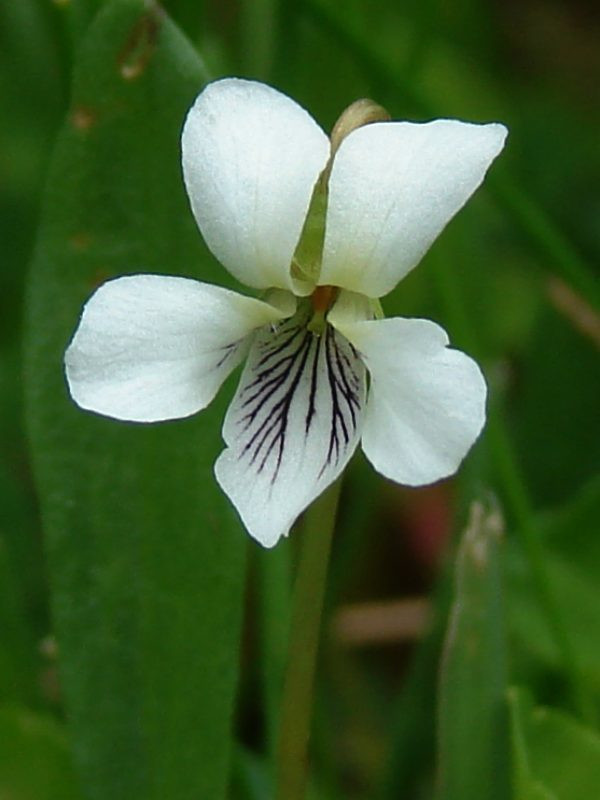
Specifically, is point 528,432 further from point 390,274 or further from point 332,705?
point 390,274

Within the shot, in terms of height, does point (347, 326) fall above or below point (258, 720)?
above

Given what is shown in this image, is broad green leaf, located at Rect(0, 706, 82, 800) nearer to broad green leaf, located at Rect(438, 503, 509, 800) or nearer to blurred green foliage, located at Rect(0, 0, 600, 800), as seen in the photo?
blurred green foliage, located at Rect(0, 0, 600, 800)

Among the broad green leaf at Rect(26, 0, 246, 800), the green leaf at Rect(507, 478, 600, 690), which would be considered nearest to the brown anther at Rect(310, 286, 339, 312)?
the broad green leaf at Rect(26, 0, 246, 800)

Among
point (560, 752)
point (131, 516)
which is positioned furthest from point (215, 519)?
point (560, 752)

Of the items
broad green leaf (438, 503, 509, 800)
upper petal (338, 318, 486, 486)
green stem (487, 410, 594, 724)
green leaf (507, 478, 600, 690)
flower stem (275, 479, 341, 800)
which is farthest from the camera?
green leaf (507, 478, 600, 690)

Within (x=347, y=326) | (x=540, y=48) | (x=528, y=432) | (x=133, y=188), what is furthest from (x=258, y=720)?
(x=540, y=48)

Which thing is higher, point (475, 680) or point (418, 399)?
point (418, 399)

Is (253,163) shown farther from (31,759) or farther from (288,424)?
(31,759)
